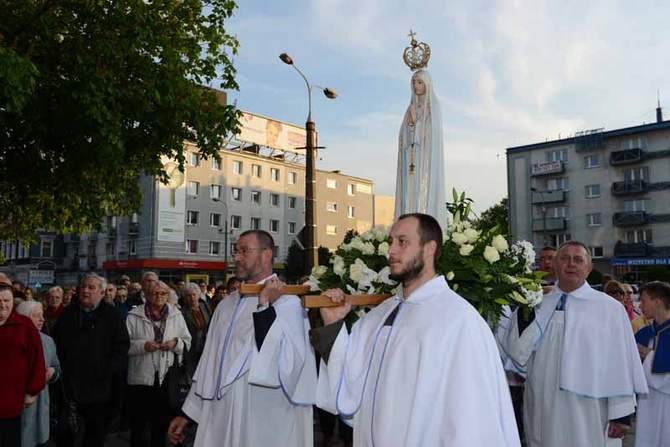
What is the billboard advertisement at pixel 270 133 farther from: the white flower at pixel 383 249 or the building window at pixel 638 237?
the white flower at pixel 383 249

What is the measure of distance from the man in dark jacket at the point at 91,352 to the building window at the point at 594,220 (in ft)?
159

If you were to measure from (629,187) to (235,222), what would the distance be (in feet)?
103

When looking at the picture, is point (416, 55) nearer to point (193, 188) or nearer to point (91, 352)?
point (91, 352)

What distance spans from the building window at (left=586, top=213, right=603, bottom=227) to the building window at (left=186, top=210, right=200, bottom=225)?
103 ft

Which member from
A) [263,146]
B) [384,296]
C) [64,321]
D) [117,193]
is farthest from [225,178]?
[384,296]

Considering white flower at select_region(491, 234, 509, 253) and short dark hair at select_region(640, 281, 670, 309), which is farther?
short dark hair at select_region(640, 281, 670, 309)

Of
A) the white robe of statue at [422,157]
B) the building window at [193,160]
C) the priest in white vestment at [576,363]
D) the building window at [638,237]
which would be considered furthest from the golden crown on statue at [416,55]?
the building window at [638,237]

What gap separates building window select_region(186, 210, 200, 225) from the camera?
4903 centimetres

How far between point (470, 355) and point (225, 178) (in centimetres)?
4907

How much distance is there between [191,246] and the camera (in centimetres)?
4928

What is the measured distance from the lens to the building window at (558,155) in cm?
5097

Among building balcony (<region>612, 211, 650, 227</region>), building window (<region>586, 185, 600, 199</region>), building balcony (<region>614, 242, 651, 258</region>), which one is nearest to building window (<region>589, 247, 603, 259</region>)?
building balcony (<region>614, 242, 651, 258</region>)

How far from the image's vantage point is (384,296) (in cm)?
376

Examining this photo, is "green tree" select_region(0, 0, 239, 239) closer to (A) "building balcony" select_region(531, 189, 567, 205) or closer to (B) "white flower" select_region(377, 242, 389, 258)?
(B) "white flower" select_region(377, 242, 389, 258)
